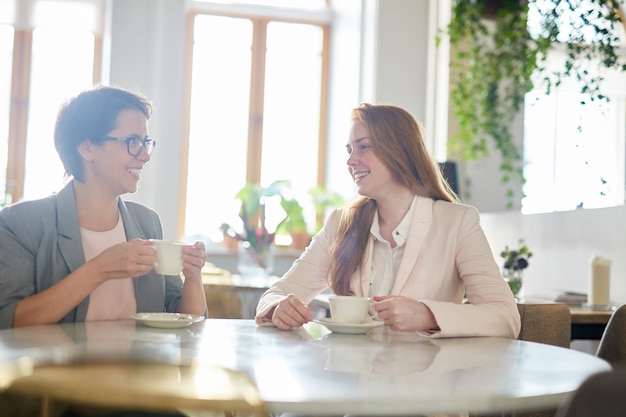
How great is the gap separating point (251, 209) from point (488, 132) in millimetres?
2369

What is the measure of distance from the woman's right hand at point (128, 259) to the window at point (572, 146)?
99.5 inches

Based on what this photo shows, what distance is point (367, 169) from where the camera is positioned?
2.26 metres

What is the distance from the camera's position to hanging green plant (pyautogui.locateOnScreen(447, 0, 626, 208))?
12.8 feet

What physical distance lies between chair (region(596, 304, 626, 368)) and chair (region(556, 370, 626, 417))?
1.21 meters

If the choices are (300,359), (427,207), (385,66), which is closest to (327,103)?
(385,66)

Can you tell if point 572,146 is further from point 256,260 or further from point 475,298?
point 475,298

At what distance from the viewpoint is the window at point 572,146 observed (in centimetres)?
386

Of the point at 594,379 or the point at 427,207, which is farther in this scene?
the point at 427,207

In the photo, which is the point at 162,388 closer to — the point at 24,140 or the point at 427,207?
the point at 427,207

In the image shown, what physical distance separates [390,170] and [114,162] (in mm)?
757

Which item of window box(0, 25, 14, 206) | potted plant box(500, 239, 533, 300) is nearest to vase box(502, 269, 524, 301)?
potted plant box(500, 239, 533, 300)

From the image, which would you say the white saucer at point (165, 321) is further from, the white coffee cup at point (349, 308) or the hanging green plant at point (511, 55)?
the hanging green plant at point (511, 55)

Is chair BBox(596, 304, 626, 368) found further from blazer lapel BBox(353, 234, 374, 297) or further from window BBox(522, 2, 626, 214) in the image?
window BBox(522, 2, 626, 214)

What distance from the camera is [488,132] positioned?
4.93 m
